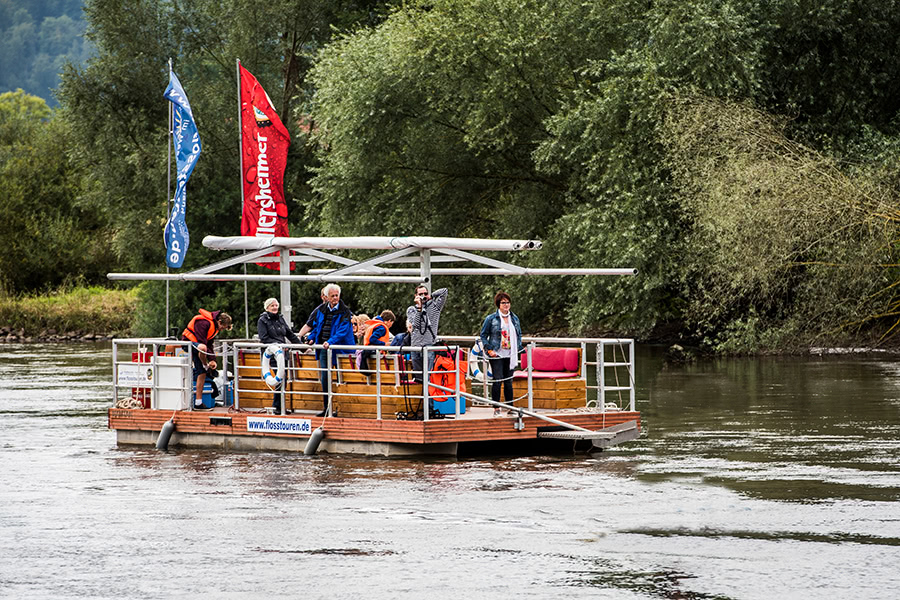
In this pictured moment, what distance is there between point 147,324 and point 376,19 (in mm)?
14872

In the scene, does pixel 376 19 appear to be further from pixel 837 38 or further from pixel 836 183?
pixel 836 183

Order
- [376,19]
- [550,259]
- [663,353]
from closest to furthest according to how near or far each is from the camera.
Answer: [550,259] < [663,353] < [376,19]

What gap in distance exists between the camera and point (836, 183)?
115 ft

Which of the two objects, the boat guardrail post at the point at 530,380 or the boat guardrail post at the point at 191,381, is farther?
the boat guardrail post at the point at 191,381

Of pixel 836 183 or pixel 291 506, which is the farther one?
pixel 836 183

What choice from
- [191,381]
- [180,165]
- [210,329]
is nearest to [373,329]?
[210,329]

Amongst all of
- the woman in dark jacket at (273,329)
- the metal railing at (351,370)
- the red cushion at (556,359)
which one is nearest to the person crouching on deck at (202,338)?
the metal railing at (351,370)

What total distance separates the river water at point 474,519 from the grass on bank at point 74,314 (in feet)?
129

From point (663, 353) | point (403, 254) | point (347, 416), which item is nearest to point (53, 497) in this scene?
point (347, 416)

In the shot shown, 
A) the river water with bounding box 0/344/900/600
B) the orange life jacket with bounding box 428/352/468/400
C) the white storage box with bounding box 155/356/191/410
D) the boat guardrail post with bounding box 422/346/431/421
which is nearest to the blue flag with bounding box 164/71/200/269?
the white storage box with bounding box 155/356/191/410

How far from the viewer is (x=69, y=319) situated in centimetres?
6206

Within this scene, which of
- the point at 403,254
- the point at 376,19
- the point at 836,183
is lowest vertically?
the point at 403,254

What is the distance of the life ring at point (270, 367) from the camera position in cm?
1955

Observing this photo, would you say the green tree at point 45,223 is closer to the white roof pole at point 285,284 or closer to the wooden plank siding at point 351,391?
the white roof pole at point 285,284
